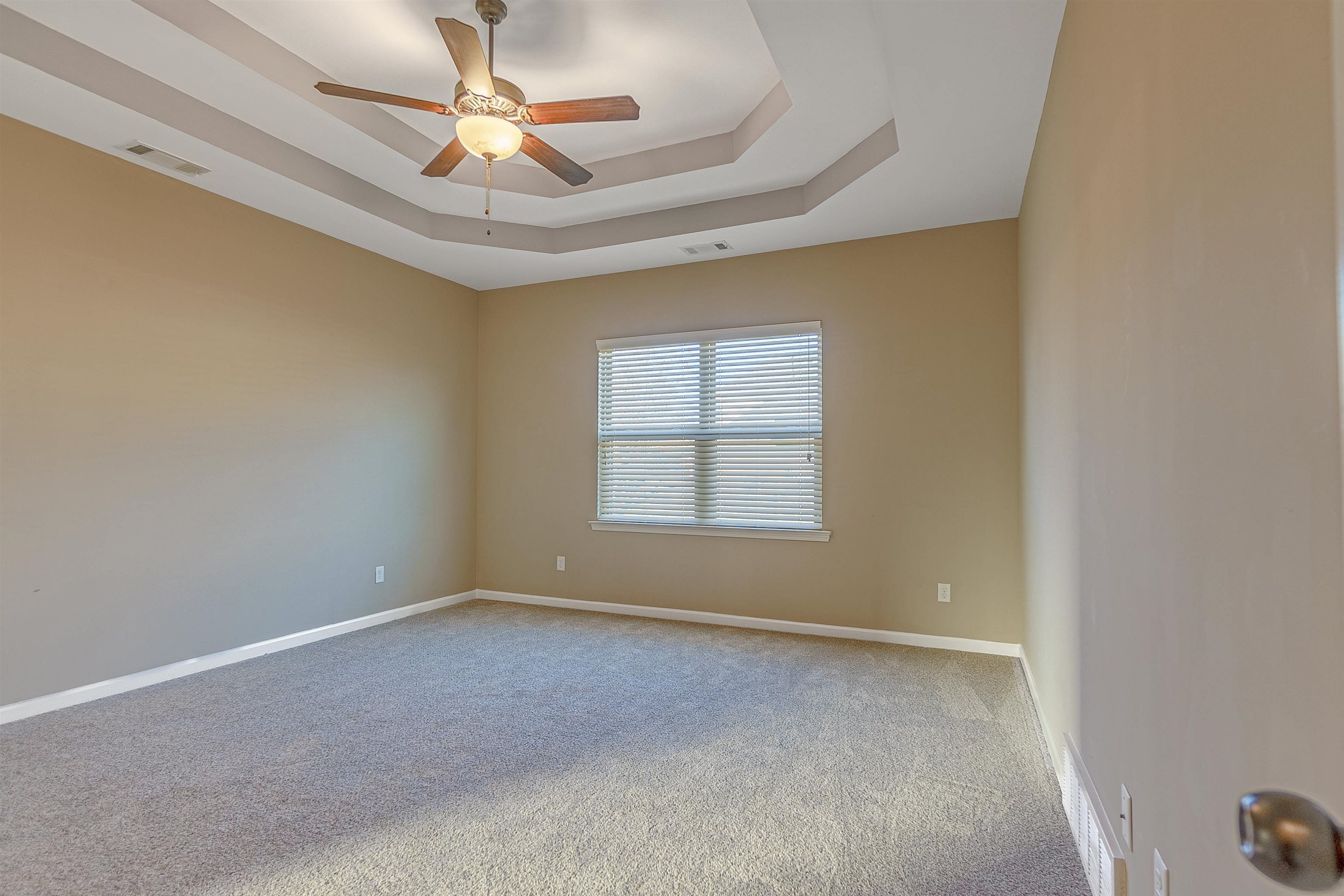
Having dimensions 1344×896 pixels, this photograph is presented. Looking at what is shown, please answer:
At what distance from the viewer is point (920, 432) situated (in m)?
4.33

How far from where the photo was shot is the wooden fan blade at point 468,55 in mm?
2230

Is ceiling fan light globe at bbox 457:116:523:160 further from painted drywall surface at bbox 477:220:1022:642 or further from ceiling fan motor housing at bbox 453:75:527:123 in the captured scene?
painted drywall surface at bbox 477:220:1022:642

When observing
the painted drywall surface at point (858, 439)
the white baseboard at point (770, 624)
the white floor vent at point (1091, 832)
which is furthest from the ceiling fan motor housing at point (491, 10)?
the white baseboard at point (770, 624)

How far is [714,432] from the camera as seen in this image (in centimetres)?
495

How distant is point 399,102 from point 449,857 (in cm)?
259

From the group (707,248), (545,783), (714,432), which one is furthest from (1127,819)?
(707,248)

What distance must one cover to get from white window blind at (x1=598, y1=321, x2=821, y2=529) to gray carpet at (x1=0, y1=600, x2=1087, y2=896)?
50.3 inches

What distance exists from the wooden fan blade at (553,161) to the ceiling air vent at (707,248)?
64.1 inches

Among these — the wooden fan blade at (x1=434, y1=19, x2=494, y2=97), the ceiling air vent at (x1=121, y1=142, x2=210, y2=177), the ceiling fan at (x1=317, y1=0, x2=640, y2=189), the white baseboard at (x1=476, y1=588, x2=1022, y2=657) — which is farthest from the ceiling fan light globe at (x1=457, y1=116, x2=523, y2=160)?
the white baseboard at (x1=476, y1=588, x2=1022, y2=657)

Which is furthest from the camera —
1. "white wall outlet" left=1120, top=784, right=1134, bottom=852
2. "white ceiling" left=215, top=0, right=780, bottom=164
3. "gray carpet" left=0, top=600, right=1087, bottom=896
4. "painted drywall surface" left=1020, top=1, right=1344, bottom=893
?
"white ceiling" left=215, top=0, right=780, bottom=164

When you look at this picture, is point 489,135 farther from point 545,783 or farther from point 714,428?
point 714,428

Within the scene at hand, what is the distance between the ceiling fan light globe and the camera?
2.62 m

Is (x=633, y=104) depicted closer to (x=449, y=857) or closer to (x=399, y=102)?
(x=399, y=102)

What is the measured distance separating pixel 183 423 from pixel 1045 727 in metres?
4.53
